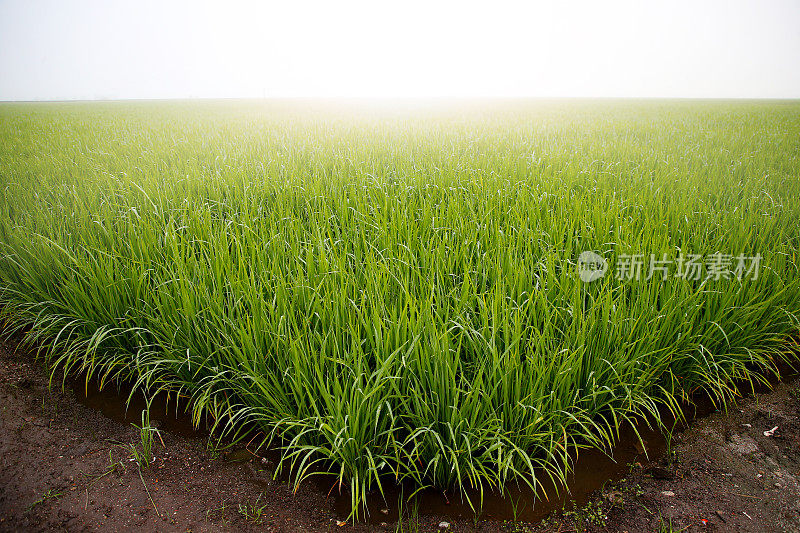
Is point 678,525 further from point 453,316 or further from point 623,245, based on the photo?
point 623,245

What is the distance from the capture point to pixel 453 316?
2070 mm

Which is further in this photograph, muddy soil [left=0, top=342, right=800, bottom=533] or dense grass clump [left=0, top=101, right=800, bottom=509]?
dense grass clump [left=0, top=101, right=800, bottom=509]

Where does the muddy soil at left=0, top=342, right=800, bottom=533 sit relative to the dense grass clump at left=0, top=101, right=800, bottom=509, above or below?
below

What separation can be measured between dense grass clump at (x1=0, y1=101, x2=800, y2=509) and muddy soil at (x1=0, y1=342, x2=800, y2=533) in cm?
15

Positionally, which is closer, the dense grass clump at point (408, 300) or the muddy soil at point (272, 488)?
the muddy soil at point (272, 488)

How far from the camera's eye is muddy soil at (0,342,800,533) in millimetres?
1571

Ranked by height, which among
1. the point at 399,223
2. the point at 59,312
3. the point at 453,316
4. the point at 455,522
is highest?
the point at 399,223

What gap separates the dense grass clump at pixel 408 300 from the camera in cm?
173

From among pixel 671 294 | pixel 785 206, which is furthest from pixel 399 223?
pixel 785 206

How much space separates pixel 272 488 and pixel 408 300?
0.90 m

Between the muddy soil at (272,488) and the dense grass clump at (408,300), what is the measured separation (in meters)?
0.15

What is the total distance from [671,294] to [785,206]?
2301 mm

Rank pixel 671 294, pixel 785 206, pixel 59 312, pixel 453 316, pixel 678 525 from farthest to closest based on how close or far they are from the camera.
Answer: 1. pixel 785 206
2. pixel 59 312
3. pixel 671 294
4. pixel 453 316
5. pixel 678 525

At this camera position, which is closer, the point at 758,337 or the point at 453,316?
the point at 453,316
